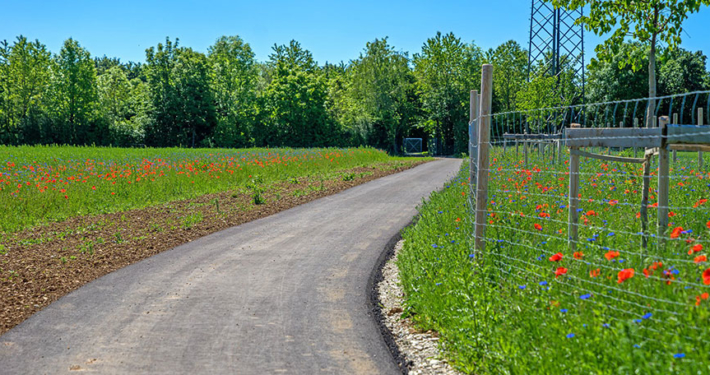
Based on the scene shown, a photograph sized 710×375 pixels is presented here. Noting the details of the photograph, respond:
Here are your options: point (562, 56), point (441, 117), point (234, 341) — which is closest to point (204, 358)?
point (234, 341)

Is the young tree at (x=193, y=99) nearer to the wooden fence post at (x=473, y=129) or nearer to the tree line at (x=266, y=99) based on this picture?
the tree line at (x=266, y=99)

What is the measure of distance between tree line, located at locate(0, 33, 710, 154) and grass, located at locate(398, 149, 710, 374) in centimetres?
4527

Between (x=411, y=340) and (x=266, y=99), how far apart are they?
50.1m

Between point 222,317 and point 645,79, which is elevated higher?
point 645,79

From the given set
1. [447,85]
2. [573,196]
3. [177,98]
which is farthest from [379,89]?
[573,196]

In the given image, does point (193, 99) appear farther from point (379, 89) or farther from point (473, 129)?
point (473, 129)

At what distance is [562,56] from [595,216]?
1307 inches

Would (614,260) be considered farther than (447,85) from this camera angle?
No

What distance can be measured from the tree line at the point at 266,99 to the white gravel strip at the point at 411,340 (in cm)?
4479

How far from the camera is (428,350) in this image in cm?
509

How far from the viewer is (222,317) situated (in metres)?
6.05

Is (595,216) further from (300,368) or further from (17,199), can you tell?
(17,199)

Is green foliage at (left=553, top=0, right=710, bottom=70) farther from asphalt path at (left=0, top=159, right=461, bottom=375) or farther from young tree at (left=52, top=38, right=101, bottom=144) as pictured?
young tree at (left=52, top=38, right=101, bottom=144)

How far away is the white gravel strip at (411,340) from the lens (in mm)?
4730
